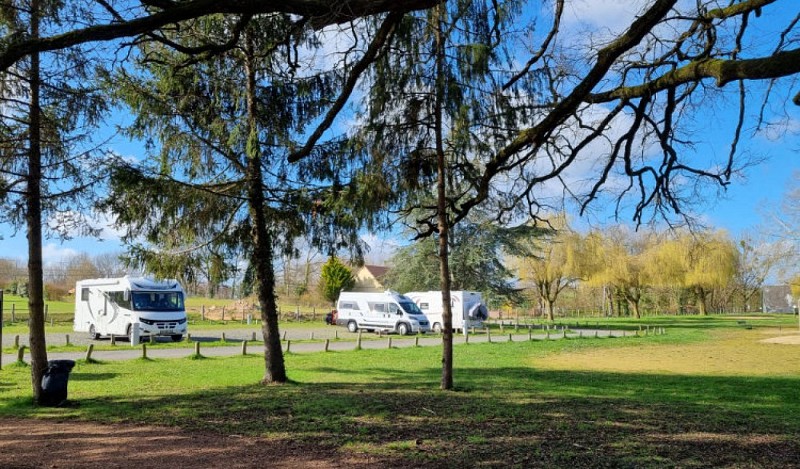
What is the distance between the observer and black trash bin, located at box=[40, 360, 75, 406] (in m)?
9.99

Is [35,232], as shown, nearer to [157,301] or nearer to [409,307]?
[157,301]

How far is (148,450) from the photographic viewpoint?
6.67 meters

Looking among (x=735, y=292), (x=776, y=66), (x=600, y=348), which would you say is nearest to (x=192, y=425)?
(x=776, y=66)

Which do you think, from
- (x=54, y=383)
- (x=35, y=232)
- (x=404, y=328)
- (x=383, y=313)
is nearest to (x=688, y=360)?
(x=404, y=328)

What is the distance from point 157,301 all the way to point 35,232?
667 inches

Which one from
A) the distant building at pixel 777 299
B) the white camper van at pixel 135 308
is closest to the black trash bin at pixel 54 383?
the white camper van at pixel 135 308

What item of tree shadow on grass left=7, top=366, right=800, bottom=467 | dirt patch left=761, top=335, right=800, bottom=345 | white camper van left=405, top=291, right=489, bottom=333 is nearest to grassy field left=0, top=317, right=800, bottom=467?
tree shadow on grass left=7, top=366, right=800, bottom=467

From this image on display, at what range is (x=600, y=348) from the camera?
85.2 feet

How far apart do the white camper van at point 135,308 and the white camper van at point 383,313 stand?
11906 millimetres

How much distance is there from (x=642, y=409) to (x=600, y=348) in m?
17.6

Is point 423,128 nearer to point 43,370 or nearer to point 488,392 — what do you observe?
point 488,392

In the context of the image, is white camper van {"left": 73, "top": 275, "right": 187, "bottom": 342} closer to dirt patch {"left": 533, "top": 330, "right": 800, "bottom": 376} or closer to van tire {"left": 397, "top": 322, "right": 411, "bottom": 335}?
van tire {"left": 397, "top": 322, "right": 411, "bottom": 335}

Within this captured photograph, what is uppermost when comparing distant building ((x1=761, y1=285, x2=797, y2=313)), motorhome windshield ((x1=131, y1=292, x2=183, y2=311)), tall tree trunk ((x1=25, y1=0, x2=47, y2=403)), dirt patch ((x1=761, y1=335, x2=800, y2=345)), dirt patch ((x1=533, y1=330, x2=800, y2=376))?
tall tree trunk ((x1=25, y1=0, x2=47, y2=403))

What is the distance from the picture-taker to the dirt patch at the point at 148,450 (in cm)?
598
